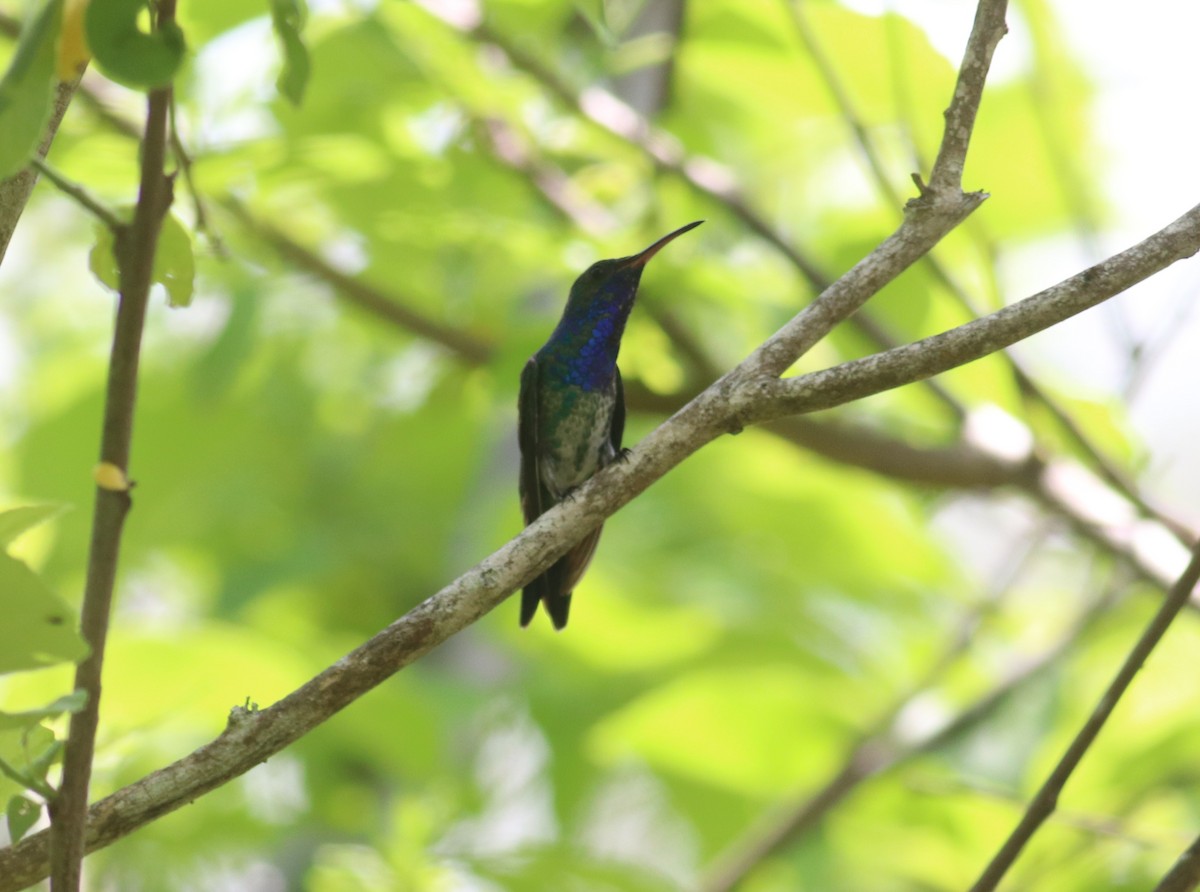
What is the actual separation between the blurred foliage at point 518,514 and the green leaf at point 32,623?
5.98ft

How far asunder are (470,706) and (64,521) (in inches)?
63.7

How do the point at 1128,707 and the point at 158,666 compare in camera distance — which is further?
the point at 1128,707

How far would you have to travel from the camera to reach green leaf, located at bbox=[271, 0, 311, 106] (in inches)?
61.0

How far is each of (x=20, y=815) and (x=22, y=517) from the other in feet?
1.46

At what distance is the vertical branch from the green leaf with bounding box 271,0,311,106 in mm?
128

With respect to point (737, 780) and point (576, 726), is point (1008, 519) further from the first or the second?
point (576, 726)

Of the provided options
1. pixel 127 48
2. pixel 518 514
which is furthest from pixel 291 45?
pixel 518 514

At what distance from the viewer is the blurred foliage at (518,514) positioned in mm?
3842

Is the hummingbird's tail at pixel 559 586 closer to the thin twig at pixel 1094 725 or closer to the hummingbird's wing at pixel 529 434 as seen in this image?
the hummingbird's wing at pixel 529 434

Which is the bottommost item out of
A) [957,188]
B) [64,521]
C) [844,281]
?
[844,281]

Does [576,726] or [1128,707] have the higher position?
[576,726]

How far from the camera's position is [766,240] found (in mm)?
3967

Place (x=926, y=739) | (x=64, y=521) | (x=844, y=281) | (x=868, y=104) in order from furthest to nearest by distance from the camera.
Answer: (x=926, y=739), (x=64, y=521), (x=868, y=104), (x=844, y=281)

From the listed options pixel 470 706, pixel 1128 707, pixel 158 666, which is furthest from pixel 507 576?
pixel 1128 707
